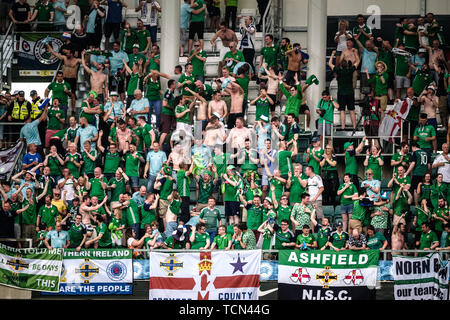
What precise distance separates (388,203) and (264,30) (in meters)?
7.23

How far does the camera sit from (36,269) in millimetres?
16719

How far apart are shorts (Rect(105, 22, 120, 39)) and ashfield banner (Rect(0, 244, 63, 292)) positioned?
8883 mm

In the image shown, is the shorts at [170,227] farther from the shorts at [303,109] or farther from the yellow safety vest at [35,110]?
the yellow safety vest at [35,110]

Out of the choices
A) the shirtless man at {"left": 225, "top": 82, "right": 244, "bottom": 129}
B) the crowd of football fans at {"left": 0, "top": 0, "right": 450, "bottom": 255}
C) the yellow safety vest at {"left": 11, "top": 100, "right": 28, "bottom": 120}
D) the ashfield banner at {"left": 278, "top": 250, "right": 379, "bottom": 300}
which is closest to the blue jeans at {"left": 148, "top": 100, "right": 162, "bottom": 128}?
the crowd of football fans at {"left": 0, "top": 0, "right": 450, "bottom": 255}

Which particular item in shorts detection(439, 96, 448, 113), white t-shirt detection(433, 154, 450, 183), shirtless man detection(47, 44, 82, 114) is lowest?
white t-shirt detection(433, 154, 450, 183)

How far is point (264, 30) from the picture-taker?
914 inches

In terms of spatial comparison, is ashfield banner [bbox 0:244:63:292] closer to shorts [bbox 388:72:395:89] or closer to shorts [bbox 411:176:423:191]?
shorts [bbox 411:176:423:191]

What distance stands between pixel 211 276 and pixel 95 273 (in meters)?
2.54

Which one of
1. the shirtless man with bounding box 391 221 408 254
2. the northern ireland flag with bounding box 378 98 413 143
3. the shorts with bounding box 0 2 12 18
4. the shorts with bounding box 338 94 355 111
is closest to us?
the shirtless man with bounding box 391 221 408 254

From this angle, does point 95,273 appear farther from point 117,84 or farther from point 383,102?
point 383,102

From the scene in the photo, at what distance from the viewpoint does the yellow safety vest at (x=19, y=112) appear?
848 inches

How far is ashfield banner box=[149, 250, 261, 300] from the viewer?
15844 mm
